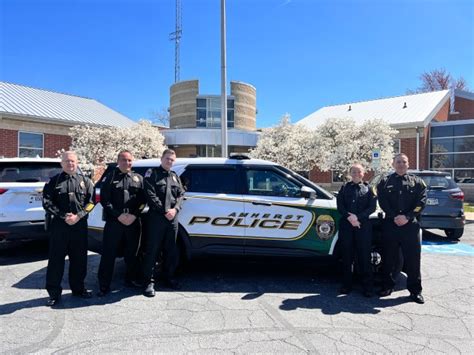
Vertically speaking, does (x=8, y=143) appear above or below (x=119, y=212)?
above

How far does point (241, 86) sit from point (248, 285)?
30.4 metres

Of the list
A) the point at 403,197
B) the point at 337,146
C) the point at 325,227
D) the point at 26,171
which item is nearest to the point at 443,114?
the point at 337,146

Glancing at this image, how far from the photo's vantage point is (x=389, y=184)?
192 inches

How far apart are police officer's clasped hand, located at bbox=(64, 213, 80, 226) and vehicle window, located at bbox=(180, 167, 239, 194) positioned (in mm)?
1499

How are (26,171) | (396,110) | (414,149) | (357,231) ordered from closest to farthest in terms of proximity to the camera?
1. (357,231)
2. (26,171)
3. (414,149)
4. (396,110)

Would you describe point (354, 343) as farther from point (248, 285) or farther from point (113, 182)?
point (113, 182)

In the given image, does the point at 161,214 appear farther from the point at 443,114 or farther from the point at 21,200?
the point at 443,114

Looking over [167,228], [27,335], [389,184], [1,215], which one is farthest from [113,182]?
[389,184]

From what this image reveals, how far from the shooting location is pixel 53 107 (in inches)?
883

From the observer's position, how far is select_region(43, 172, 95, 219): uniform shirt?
4449mm

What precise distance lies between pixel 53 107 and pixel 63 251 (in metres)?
20.4

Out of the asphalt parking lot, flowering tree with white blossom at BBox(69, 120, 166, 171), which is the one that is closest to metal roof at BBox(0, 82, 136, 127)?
flowering tree with white blossom at BBox(69, 120, 166, 171)

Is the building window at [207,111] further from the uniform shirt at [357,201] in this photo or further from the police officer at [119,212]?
the uniform shirt at [357,201]

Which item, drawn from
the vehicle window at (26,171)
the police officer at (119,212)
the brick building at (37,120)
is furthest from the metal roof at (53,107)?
the police officer at (119,212)
